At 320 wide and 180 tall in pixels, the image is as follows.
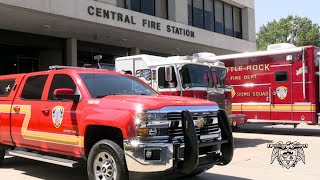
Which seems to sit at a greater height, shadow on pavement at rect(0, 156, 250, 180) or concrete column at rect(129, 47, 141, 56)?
concrete column at rect(129, 47, 141, 56)

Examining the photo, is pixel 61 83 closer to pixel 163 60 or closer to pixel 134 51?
pixel 163 60

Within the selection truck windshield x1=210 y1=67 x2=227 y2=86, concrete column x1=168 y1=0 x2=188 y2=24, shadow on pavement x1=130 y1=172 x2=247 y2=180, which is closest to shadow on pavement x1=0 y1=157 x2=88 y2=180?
shadow on pavement x1=130 y1=172 x2=247 y2=180

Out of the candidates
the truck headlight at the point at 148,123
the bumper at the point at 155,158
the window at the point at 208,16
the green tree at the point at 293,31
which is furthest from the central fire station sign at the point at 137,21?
the green tree at the point at 293,31

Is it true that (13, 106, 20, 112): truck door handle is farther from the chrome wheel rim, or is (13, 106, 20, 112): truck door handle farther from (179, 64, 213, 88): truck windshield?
(179, 64, 213, 88): truck windshield

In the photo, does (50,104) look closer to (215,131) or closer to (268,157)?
(215,131)

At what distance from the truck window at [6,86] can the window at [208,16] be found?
19.8 metres

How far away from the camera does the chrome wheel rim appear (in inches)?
256

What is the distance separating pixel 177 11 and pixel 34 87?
17.0m

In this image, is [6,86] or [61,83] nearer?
[61,83]

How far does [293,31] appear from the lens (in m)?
80.9

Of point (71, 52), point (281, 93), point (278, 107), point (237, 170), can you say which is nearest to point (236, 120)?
point (278, 107)

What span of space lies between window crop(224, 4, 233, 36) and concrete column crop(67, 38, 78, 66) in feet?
39.3

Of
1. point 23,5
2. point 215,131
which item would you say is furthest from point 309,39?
point 215,131

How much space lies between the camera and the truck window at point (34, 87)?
26.6 ft
